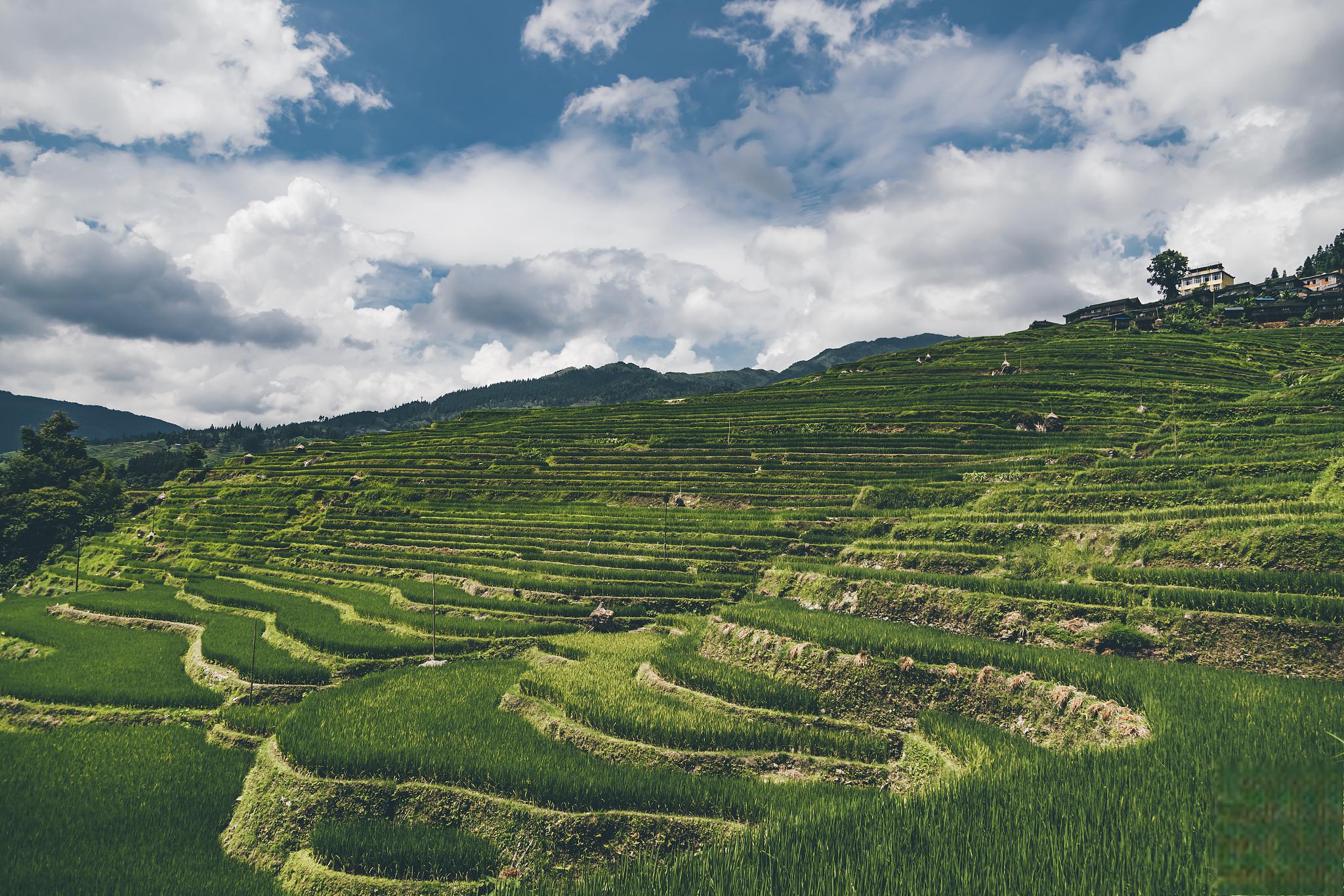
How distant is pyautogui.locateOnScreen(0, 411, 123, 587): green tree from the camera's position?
5178 centimetres

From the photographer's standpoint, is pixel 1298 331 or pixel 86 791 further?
pixel 1298 331

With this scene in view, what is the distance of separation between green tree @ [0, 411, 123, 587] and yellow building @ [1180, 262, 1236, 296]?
519 ft

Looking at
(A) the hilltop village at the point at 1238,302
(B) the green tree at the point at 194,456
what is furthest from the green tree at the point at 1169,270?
(B) the green tree at the point at 194,456

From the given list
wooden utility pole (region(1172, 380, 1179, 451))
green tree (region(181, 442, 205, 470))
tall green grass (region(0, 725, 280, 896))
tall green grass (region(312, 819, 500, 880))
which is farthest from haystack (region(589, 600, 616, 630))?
green tree (region(181, 442, 205, 470))

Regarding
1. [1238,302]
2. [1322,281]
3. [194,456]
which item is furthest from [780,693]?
[1322,281]

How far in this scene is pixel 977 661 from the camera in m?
12.3

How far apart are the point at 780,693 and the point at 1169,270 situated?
446 feet

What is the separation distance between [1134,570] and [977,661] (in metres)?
6.98

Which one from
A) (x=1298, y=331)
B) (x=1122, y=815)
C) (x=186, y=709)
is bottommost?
(x=186, y=709)

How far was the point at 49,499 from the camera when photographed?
183 feet

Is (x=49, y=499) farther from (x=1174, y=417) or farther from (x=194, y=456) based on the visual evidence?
(x=1174, y=417)

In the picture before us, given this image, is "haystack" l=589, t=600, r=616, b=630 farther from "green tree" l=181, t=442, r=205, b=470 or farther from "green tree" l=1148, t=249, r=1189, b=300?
"green tree" l=1148, t=249, r=1189, b=300

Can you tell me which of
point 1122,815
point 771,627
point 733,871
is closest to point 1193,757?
point 1122,815

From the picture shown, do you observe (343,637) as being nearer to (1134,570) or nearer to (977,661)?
(977,661)
